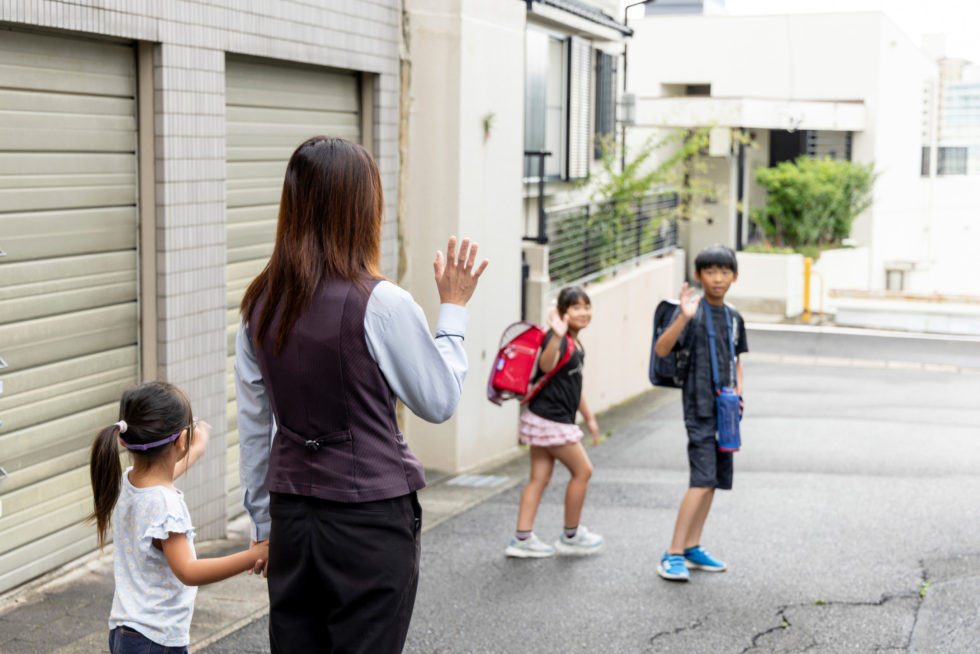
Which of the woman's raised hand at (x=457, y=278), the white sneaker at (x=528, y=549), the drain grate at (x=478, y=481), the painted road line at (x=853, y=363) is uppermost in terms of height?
the woman's raised hand at (x=457, y=278)

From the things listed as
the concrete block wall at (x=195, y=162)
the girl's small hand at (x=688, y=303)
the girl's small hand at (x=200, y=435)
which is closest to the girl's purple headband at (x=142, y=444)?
the girl's small hand at (x=200, y=435)

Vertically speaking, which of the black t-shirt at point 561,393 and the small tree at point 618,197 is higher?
the small tree at point 618,197

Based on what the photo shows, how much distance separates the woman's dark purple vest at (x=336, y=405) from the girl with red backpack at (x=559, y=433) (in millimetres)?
3779

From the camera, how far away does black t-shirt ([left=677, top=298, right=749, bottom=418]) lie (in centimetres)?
657

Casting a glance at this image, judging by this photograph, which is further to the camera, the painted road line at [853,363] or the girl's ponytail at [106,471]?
the painted road line at [853,363]

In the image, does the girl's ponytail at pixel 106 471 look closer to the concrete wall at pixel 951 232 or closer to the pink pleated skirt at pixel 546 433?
the pink pleated skirt at pixel 546 433

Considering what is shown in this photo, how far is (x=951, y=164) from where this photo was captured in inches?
1656

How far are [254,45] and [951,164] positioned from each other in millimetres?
38909

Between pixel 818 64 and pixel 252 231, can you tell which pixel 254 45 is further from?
pixel 818 64

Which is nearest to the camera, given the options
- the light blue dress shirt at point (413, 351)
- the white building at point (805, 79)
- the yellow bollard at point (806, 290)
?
the light blue dress shirt at point (413, 351)

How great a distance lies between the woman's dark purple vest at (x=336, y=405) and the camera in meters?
3.07

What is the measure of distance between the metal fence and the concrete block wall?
5.53m

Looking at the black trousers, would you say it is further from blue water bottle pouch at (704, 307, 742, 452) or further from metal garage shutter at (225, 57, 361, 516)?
metal garage shutter at (225, 57, 361, 516)

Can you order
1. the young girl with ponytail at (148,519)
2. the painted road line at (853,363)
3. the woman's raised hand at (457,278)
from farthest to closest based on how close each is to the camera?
1. the painted road line at (853,363)
2. the young girl with ponytail at (148,519)
3. the woman's raised hand at (457,278)
